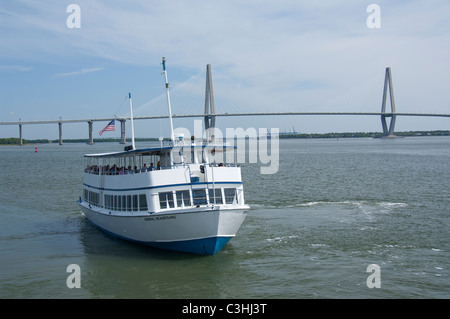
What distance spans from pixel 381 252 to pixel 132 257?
9299 millimetres

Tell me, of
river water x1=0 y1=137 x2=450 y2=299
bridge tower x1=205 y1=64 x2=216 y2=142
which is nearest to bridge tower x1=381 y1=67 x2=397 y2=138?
bridge tower x1=205 y1=64 x2=216 y2=142

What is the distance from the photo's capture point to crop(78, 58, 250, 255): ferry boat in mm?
16078

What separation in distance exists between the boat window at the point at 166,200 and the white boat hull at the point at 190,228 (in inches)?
19.8

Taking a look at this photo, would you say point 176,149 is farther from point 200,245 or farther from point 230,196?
point 200,245

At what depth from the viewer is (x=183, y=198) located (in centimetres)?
1669

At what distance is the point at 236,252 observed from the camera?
1741 centimetres

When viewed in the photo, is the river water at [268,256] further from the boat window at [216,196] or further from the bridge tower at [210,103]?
the bridge tower at [210,103]

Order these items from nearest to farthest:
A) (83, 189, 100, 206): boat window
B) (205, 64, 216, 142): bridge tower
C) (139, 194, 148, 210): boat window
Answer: (139, 194, 148, 210): boat window
(83, 189, 100, 206): boat window
(205, 64, 216, 142): bridge tower

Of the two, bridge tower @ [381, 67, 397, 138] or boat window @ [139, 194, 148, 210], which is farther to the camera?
bridge tower @ [381, 67, 397, 138]

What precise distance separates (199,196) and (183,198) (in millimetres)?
593

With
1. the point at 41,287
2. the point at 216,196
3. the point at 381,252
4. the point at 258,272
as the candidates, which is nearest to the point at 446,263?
the point at 381,252

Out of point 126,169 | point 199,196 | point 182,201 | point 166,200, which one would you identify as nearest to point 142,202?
point 166,200

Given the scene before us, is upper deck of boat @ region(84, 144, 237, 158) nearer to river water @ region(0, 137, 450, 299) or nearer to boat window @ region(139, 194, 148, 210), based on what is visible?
boat window @ region(139, 194, 148, 210)
